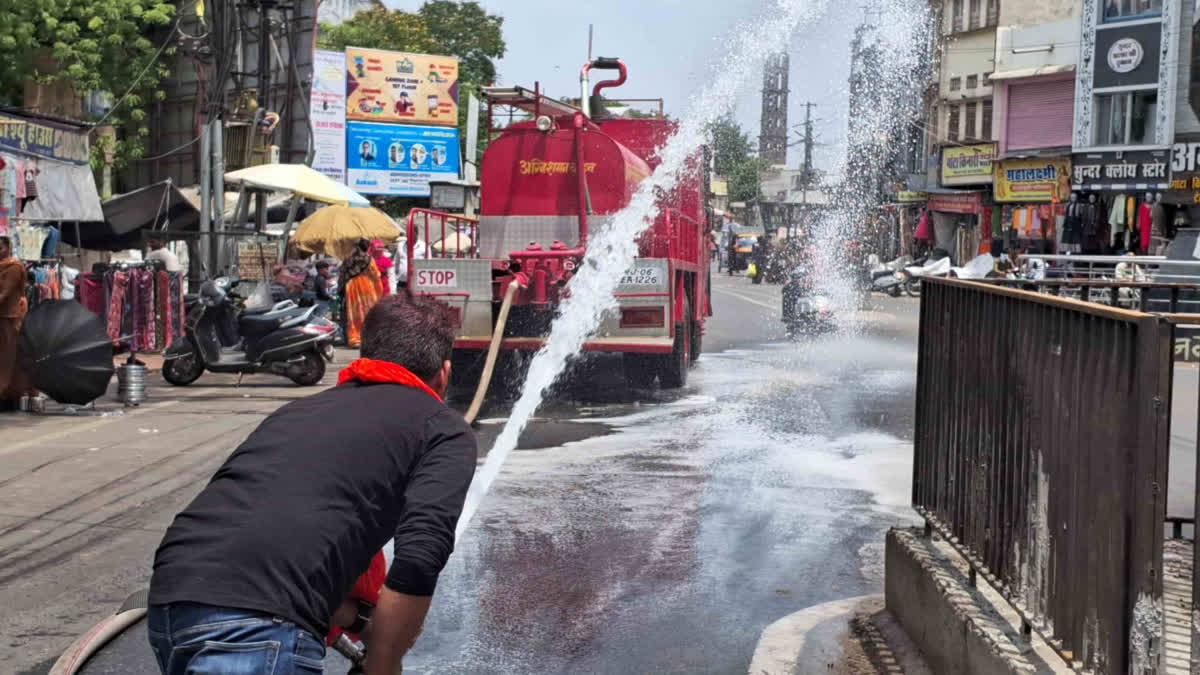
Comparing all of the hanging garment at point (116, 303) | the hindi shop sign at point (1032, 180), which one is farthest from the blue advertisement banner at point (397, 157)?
the hanging garment at point (116, 303)

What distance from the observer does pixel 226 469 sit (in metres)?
2.99

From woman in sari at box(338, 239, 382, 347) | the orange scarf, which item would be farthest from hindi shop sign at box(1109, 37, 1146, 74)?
the orange scarf

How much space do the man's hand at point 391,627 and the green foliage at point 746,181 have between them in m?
95.5

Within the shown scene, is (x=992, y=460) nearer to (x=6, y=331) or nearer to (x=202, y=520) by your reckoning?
(x=202, y=520)

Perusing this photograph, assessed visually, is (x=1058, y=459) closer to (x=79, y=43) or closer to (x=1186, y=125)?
(x=1186, y=125)

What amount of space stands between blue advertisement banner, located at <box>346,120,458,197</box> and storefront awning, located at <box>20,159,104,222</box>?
22549 mm

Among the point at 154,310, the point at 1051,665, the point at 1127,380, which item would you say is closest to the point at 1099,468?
the point at 1127,380

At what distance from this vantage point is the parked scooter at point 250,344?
15344mm

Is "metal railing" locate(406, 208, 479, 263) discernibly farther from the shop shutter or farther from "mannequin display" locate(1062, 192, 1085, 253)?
the shop shutter

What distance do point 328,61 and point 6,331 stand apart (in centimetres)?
2800

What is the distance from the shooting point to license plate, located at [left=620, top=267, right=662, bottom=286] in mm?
13602

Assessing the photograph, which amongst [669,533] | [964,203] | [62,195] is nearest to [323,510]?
[669,533]

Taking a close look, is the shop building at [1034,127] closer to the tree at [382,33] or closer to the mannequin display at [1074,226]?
the mannequin display at [1074,226]

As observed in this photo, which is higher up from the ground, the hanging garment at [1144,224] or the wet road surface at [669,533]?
the hanging garment at [1144,224]
